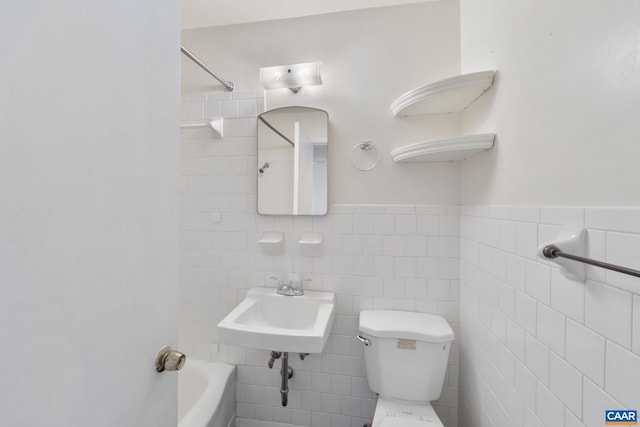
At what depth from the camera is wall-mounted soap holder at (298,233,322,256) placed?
5.30 ft

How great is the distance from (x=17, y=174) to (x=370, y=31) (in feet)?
5.81

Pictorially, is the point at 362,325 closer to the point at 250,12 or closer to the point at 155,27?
the point at 155,27

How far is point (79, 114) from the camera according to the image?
434 mm

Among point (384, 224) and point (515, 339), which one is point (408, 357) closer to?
point (515, 339)

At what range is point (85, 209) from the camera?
0.44 metres

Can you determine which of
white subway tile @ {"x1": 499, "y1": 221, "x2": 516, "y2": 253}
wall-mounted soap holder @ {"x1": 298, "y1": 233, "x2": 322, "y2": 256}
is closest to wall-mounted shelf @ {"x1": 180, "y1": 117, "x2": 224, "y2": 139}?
wall-mounted soap holder @ {"x1": 298, "y1": 233, "x2": 322, "y2": 256}

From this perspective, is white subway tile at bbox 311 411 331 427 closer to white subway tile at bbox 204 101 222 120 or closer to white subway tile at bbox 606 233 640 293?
white subway tile at bbox 606 233 640 293

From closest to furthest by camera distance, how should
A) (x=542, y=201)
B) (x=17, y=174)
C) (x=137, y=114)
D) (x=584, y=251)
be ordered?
1. (x=17, y=174)
2. (x=137, y=114)
3. (x=584, y=251)
4. (x=542, y=201)

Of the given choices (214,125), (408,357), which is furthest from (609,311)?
(214,125)

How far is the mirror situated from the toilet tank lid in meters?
0.66

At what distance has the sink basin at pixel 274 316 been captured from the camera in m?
1.26

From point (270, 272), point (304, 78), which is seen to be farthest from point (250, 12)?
point (270, 272)

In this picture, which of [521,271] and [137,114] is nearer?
[137,114]

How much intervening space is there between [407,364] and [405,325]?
Result: 0.18 metres
